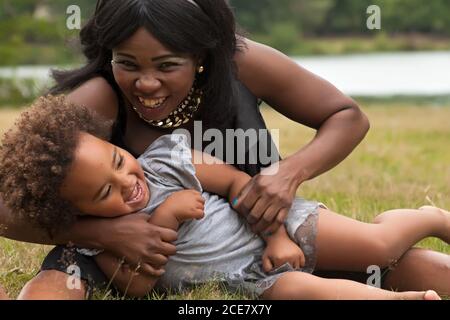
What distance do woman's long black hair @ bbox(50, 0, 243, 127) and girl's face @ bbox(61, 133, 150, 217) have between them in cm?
36

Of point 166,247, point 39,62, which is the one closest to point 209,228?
point 166,247

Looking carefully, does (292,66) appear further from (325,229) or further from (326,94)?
(325,229)

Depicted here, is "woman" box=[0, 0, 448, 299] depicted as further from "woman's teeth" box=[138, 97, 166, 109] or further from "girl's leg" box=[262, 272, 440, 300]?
"girl's leg" box=[262, 272, 440, 300]

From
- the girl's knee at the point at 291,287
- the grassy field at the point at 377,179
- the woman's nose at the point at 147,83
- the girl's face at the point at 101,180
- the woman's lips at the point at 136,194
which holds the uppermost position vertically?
the woman's nose at the point at 147,83

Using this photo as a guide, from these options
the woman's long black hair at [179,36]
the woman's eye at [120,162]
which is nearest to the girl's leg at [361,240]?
the woman's long black hair at [179,36]

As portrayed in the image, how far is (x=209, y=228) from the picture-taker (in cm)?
283

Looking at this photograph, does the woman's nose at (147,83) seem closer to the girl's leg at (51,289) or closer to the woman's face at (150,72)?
the woman's face at (150,72)

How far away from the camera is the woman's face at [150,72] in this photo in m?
2.77

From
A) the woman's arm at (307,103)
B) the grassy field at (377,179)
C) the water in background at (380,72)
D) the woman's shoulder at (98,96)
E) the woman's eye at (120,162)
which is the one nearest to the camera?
the woman's eye at (120,162)

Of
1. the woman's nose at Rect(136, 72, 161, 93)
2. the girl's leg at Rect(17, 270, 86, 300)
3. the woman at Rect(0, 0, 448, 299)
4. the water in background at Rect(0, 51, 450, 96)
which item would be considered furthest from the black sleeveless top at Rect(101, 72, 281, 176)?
the water in background at Rect(0, 51, 450, 96)

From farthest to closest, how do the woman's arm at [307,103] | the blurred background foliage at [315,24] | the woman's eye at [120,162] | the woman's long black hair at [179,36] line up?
the blurred background foliage at [315,24] → the woman's arm at [307,103] → the woman's long black hair at [179,36] → the woman's eye at [120,162]

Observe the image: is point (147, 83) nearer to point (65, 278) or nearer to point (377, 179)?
point (65, 278)

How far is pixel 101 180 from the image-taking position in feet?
8.59

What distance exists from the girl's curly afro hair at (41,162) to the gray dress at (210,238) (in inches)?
9.9
